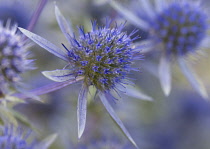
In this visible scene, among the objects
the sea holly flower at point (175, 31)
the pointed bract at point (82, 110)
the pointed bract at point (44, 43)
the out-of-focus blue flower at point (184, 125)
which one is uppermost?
the pointed bract at point (44, 43)

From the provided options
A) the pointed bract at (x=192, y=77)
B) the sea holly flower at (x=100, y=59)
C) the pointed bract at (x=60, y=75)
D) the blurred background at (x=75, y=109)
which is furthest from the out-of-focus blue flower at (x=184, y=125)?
the pointed bract at (x=60, y=75)

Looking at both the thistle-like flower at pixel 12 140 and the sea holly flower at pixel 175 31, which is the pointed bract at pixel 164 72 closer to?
the sea holly flower at pixel 175 31

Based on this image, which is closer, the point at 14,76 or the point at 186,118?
the point at 14,76

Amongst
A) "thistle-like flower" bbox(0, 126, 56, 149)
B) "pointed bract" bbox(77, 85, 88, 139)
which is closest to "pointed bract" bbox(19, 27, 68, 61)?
"pointed bract" bbox(77, 85, 88, 139)

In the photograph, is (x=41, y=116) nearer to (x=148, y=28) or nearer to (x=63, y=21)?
(x=148, y=28)

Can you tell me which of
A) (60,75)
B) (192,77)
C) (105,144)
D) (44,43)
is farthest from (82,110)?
(192,77)

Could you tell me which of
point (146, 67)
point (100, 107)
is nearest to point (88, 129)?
point (100, 107)
